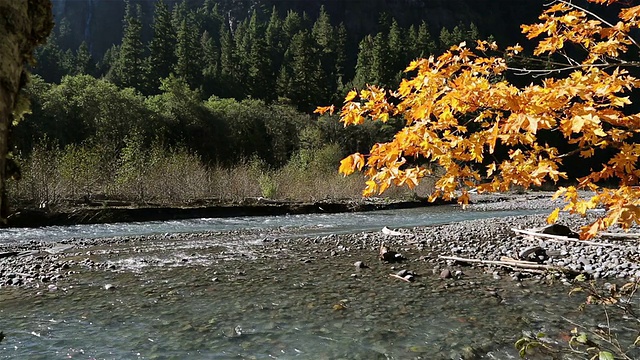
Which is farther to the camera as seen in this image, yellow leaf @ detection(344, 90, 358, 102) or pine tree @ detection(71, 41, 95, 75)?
pine tree @ detection(71, 41, 95, 75)

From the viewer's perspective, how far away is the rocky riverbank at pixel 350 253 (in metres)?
7.47

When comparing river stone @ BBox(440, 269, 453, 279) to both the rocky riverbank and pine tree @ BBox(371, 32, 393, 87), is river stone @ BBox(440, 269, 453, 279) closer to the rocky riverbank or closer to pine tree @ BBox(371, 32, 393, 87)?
the rocky riverbank

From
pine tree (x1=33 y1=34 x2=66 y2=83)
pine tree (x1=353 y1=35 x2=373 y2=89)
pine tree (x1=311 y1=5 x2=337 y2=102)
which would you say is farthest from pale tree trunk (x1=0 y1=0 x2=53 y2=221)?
pine tree (x1=33 y1=34 x2=66 y2=83)

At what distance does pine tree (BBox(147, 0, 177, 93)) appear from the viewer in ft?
194

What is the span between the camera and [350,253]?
9.81 metres

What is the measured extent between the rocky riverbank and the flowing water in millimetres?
302

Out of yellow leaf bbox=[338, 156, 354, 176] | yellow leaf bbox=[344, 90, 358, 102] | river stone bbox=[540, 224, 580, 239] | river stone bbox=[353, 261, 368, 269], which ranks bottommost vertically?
river stone bbox=[353, 261, 368, 269]

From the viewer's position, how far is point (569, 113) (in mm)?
2656

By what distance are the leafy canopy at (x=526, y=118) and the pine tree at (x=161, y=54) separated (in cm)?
6067

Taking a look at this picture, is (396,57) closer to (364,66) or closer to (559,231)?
(364,66)

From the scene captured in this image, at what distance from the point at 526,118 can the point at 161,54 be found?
66.9m

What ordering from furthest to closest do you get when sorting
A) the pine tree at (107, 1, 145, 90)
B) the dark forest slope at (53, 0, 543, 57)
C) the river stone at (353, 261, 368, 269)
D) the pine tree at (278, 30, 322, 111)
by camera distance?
the dark forest slope at (53, 0, 543, 57) → the pine tree at (278, 30, 322, 111) → the pine tree at (107, 1, 145, 90) → the river stone at (353, 261, 368, 269)

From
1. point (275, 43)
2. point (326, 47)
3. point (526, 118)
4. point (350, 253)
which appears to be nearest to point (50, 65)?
point (275, 43)

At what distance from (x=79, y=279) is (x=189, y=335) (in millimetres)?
3805
